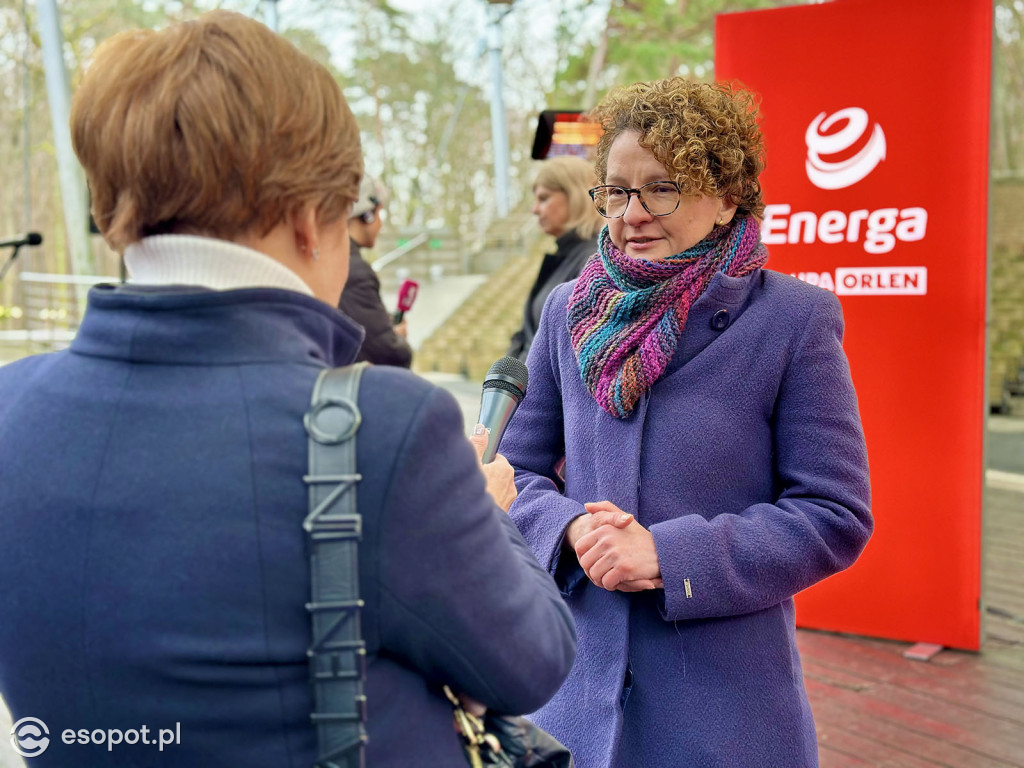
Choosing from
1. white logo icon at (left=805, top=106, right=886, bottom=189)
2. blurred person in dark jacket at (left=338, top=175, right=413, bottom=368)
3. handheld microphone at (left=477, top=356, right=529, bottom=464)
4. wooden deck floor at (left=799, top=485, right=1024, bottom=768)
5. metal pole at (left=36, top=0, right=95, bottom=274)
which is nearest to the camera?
handheld microphone at (left=477, top=356, right=529, bottom=464)

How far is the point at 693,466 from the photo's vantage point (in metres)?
1.78

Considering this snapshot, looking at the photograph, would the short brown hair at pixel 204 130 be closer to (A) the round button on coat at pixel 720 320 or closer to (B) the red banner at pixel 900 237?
(A) the round button on coat at pixel 720 320

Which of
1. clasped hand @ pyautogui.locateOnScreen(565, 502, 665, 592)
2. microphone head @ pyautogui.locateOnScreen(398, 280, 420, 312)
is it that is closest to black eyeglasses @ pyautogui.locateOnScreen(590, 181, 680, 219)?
clasped hand @ pyautogui.locateOnScreen(565, 502, 665, 592)

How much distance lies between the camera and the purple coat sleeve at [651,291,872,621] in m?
1.67

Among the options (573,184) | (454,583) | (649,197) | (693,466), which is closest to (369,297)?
(573,184)

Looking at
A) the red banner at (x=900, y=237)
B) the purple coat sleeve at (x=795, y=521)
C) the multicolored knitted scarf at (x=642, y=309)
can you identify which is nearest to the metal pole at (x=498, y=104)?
the red banner at (x=900, y=237)

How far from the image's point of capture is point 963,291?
3.95 meters

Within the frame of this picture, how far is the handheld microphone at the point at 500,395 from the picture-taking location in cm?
155

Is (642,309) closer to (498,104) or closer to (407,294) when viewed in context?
(407,294)

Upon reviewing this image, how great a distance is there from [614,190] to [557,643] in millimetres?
1040

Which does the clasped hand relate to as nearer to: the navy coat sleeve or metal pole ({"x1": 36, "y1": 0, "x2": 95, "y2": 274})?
the navy coat sleeve

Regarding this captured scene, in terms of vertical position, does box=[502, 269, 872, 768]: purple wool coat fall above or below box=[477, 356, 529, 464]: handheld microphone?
below

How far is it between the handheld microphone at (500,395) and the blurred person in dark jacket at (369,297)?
2.75m

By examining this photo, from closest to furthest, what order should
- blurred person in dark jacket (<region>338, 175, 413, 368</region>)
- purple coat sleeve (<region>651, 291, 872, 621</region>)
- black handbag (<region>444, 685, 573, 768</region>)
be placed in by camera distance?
black handbag (<region>444, 685, 573, 768</region>), purple coat sleeve (<region>651, 291, 872, 621</region>), blurred person in dark jacket (<region>338, 175, 413, 368</region>)
